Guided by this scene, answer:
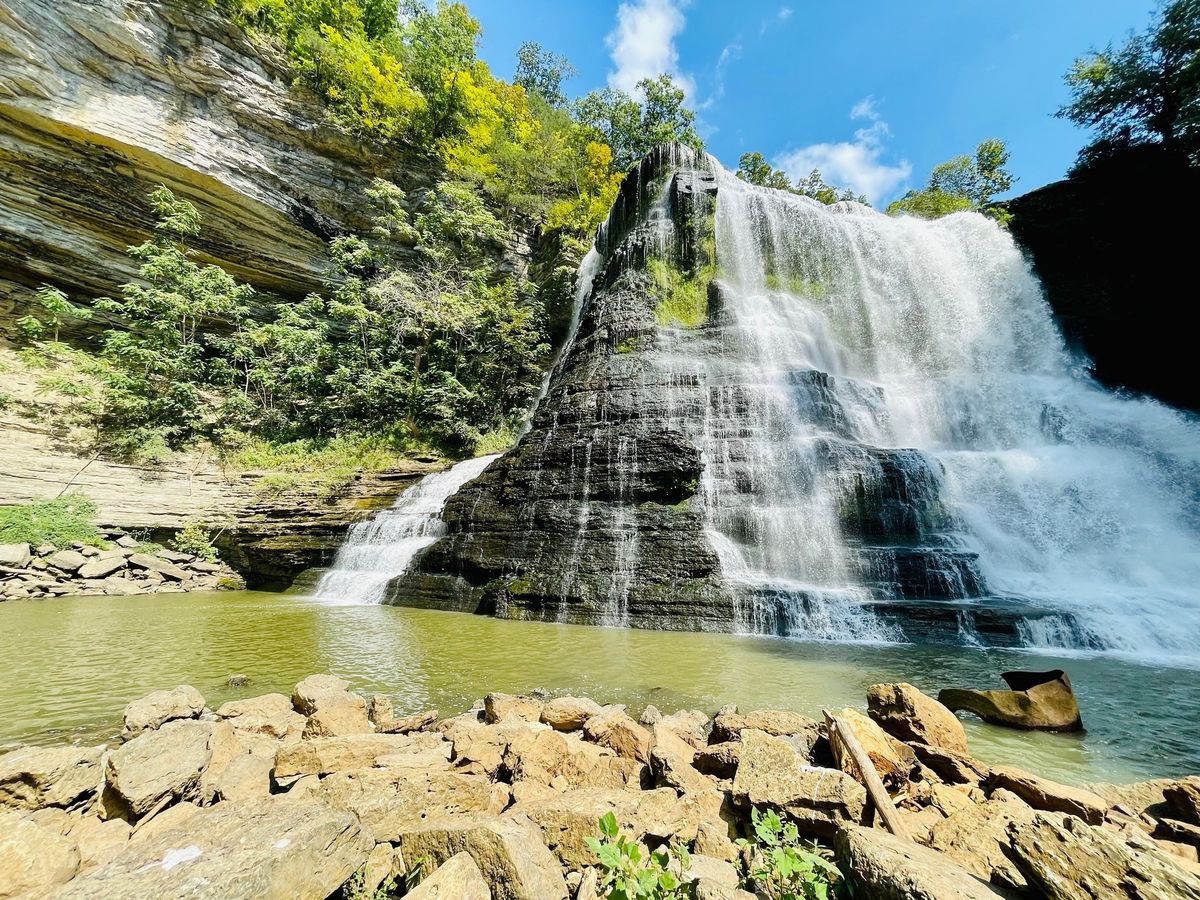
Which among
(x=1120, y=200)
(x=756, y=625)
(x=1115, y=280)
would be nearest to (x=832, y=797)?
(x=756, y=625)

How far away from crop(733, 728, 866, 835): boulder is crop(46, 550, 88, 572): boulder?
14.8 meters

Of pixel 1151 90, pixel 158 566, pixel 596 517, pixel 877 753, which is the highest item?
pixel 1151 90

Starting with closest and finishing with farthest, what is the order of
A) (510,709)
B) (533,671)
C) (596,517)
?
(510,709), (533,671), (596,517)

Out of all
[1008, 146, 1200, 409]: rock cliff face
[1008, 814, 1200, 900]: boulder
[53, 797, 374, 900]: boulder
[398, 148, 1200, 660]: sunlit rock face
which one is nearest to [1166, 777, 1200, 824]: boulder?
[1008, 814, 1200, 900]: boulder

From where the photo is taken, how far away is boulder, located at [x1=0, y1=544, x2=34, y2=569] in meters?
9.66

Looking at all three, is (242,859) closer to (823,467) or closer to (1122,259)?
(823,467)

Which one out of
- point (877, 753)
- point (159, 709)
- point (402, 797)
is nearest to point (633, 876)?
point (402, 797)

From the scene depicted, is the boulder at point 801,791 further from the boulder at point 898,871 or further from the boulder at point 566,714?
the boulder at point 566,714

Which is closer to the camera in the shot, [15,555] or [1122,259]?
[15,555]

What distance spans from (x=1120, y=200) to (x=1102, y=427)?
12112mm

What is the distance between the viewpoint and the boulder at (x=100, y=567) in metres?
10.4

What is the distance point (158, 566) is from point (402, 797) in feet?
45.6

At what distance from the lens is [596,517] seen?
10180 millimetres

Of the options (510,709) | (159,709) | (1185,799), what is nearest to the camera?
(1185,799)
